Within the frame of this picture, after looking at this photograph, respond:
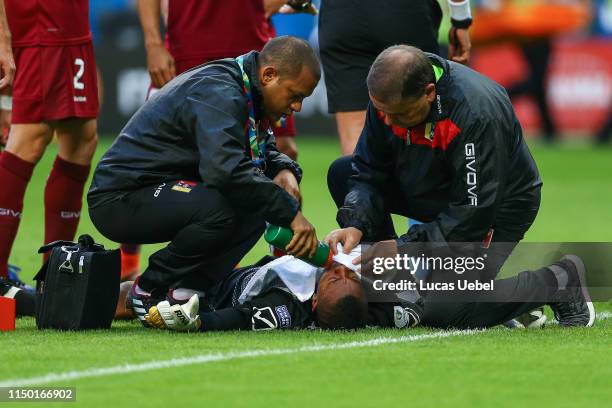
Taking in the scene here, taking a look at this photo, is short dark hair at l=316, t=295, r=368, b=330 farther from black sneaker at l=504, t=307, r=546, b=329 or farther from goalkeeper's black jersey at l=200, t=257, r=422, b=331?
black sneaker at l=504, t=307, r=546, b=329

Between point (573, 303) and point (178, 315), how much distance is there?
1688mm

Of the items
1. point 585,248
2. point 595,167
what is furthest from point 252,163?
point 595,167

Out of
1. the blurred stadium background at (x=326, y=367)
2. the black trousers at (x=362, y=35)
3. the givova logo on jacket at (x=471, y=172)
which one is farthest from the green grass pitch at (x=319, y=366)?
the black trousers at (x=362, y=35)

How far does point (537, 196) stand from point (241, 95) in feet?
4.79

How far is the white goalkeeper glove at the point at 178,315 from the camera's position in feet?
17.9

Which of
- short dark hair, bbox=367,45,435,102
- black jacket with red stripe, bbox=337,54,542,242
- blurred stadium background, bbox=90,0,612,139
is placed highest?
short dark hair, bbox=367,45,435,102

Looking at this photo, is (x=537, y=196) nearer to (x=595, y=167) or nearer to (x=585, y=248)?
(x=585, y=248)

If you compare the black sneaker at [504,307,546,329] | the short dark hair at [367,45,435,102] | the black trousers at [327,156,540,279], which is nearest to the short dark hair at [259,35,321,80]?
the short dark hair at [367,45,435,102]

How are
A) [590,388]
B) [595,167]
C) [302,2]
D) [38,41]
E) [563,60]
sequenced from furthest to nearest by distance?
1. [563,60]
2. [595,167]
3. [302,2]
4. [38,41]
5. [590,388]

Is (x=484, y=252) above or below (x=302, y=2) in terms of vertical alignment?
below

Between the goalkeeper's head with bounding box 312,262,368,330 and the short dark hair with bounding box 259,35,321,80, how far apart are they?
33.2 inches

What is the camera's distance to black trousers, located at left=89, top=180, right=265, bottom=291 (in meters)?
5.64

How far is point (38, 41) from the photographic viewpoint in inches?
278

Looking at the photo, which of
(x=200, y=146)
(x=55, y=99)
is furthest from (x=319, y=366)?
(x=55, y=99)
